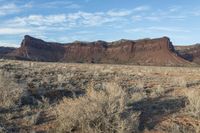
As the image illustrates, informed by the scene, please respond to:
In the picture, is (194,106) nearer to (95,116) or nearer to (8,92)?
→ (95,116)

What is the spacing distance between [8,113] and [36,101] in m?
1.64

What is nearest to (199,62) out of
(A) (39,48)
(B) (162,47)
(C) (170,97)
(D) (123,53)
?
(B) (162,47)

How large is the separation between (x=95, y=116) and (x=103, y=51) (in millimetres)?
120643

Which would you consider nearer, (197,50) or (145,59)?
(145,59)

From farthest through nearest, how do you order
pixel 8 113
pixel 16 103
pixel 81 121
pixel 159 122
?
pixel 16 103 < pixel 8 113 < pixel 159 122 < pixel 81 121

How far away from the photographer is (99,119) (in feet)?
36.6

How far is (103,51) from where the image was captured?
432 ft

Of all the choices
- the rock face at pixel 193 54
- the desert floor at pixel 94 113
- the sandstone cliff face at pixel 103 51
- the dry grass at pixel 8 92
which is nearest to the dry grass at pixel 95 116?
the desert floor at pixel 94 113

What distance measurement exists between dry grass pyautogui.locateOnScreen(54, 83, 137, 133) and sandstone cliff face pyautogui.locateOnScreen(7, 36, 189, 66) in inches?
4081

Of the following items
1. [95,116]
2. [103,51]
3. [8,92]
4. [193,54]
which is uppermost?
[103,51]

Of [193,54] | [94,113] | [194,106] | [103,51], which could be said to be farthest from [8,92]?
[193,54]

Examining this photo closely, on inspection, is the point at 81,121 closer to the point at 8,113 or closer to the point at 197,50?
the point at 8,113

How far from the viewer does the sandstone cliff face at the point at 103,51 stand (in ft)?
395

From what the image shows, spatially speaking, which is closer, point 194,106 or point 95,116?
point 95,116
